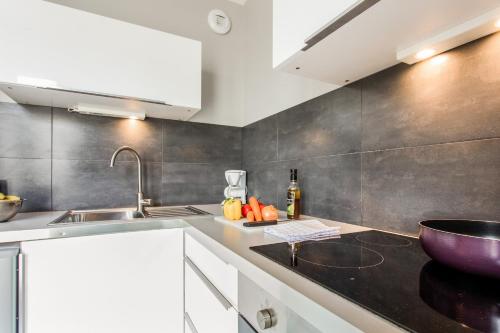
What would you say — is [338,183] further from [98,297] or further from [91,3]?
[91,3]

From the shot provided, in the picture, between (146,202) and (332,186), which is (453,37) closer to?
(332,186)

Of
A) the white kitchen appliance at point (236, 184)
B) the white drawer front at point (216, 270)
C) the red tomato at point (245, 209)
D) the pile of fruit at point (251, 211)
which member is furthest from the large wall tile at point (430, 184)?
the white kitchen appliance at point (236, 184)

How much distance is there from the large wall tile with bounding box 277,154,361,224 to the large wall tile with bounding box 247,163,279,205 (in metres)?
0.22

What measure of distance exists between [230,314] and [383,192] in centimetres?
71

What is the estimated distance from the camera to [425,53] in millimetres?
839

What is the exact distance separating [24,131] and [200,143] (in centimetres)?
102

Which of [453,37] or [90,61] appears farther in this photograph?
[90,61]

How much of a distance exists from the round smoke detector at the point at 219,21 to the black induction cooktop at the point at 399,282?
183 centimetres

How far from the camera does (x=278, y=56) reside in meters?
0.99

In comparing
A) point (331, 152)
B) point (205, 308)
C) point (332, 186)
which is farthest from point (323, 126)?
point (205, 308)

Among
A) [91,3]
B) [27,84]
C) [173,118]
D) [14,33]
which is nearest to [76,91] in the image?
[27,84]

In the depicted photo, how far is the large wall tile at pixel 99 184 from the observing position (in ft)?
5.09

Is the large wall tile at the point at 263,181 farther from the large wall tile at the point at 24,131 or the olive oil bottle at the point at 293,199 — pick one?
the large wall tile at the point at 24,131

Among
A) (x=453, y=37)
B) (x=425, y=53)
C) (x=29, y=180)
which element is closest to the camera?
(x=453, y=37)
